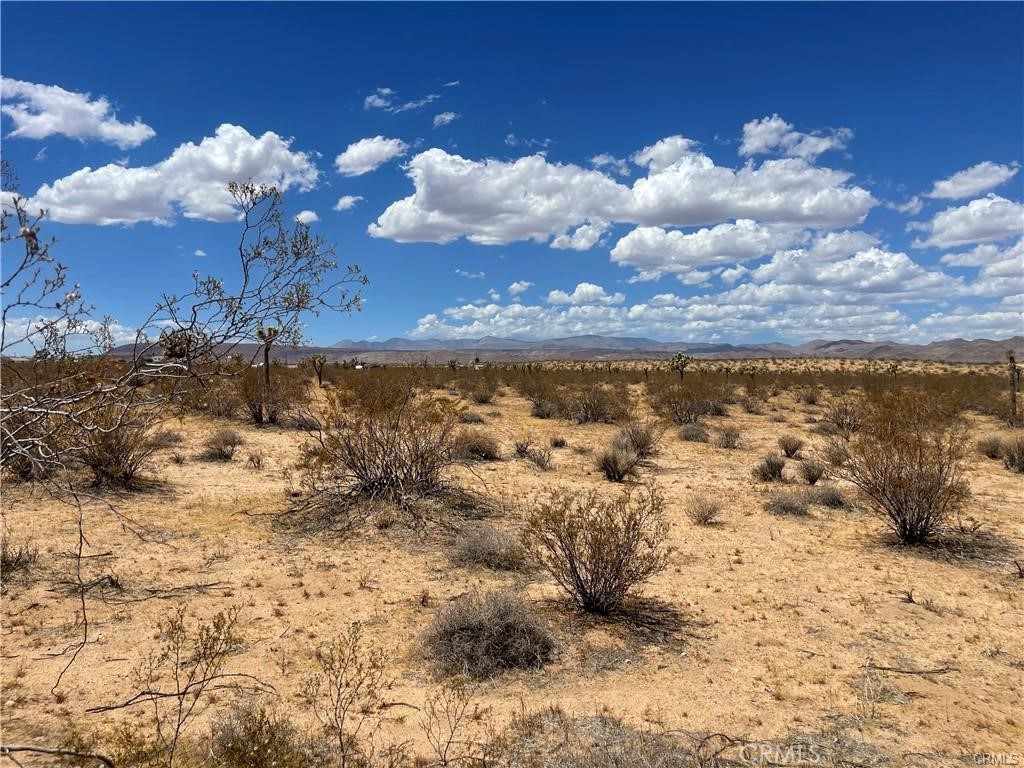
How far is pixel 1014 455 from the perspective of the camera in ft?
49.3

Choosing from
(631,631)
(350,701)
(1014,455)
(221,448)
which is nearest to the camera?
(350,701)

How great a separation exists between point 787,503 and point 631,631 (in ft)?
20.5

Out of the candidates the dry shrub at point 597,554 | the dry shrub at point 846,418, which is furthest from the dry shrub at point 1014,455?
the dry shrub at point 597,554

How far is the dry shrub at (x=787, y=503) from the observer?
11289 millimetres

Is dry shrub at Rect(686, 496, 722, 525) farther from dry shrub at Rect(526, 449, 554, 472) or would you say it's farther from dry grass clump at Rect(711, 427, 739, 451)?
dry grass clump at Rect(711, 427, 739, 451)

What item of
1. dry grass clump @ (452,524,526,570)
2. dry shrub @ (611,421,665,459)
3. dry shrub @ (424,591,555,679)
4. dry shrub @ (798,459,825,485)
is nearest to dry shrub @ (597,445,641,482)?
dry shrub @ (611,421,665,459)

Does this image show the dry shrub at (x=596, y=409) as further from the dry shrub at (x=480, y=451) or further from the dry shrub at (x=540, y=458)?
the dry shrub at (x=480, y=451)

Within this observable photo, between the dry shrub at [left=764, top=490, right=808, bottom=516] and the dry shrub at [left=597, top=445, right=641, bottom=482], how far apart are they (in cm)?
316

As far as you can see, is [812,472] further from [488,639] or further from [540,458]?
[488,639]

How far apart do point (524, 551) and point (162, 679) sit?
4533 mm

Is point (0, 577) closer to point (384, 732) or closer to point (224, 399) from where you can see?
point (384, 732)

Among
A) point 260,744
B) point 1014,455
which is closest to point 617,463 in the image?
point 1014,455

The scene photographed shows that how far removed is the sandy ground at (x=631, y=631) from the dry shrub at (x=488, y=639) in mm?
173

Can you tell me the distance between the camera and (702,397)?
25609 mm
